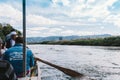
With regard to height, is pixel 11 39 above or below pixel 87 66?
above

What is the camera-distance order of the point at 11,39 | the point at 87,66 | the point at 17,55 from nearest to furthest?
the point at 17,55
the point at 11,39
the point at 87,66

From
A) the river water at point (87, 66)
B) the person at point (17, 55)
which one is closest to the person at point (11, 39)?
the person at point (17, 55)

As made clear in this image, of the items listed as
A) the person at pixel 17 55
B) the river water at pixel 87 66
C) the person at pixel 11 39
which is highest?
the person at pixel 11 39

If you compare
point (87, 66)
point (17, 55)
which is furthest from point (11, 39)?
point (87, 66)

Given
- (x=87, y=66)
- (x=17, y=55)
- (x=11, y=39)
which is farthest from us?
(x=87, y=66)

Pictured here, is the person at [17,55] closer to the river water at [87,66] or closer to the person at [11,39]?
the person at [11,39]

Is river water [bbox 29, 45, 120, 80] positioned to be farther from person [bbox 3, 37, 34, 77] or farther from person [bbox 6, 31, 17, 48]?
person [bbox 3, 37, 34, 77]

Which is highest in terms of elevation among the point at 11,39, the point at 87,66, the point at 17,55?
the point at 11,39

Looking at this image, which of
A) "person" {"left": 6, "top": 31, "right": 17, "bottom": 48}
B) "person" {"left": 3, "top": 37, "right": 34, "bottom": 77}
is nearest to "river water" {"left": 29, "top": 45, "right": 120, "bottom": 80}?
"person" {"left": 6, "top": 31, "right": 17, "bottom": 48}

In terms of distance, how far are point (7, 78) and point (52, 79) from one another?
781 inches

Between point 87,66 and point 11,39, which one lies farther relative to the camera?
point 87,66

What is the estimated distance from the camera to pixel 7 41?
14.1 meters

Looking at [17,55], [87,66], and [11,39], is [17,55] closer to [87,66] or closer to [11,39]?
[11,39]

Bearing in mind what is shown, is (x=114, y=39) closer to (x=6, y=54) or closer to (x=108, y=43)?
(x=108, y=43)
